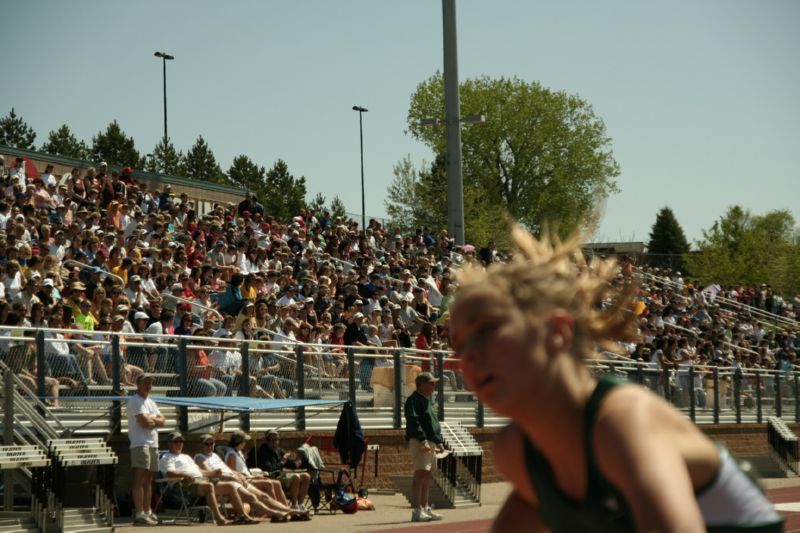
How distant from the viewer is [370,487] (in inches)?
837

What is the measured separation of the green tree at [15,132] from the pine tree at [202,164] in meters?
14.5

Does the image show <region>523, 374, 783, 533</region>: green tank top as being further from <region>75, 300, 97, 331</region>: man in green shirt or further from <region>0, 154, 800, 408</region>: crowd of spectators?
<region>75, 300, 97, 331</region>: man in green shirt

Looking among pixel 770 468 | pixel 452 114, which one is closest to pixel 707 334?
pixel 770 468

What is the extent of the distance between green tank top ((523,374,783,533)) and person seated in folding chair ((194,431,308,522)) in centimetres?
1391

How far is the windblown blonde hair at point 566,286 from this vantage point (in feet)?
8.71

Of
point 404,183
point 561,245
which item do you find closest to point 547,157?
point 404,183

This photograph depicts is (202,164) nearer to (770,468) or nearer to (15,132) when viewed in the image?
(15,132)

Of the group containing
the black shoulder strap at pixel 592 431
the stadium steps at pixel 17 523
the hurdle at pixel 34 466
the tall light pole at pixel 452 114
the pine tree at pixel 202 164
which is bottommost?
the stadium steps at pixel 17 523

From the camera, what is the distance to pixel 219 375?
1870cm

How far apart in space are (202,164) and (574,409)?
109662 millimetres

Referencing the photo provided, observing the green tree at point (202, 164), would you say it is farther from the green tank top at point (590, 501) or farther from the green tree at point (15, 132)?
the green tank top at point (590, 501)

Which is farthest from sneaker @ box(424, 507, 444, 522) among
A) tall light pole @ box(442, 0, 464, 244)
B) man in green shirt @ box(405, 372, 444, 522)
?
tall light pole @ box(442, 0, 464, 244)

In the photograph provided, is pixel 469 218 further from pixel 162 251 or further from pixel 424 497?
pixel 424 497

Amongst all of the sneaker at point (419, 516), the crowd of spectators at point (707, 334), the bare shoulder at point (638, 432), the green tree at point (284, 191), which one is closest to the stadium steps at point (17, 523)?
the sneaker at point (419, 516)
